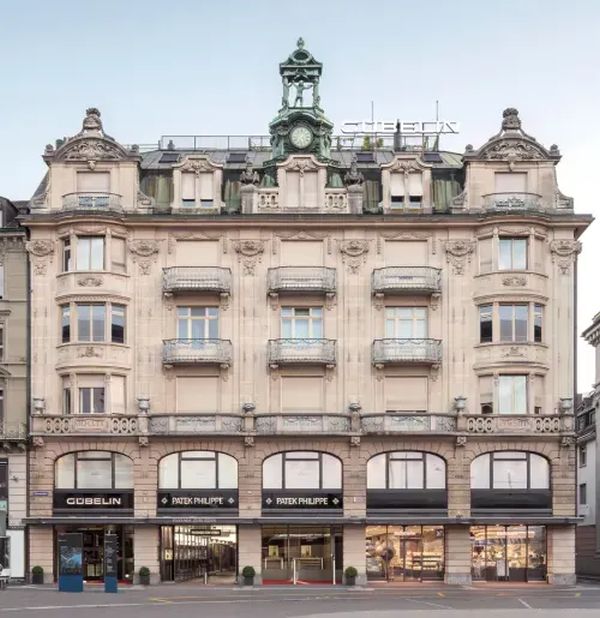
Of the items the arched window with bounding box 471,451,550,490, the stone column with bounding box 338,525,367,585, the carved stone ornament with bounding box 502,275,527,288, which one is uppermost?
the carved stone ornament with bounding box 502,275,527,288

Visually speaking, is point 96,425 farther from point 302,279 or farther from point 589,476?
point 589,476

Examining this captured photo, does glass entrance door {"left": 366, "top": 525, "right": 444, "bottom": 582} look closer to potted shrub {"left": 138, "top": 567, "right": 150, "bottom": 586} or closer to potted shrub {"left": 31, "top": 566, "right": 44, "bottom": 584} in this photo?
potted shrub {"left": 138, "top": 567, "right": 150, "bottom": 586}

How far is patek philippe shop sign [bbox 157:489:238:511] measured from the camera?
235ft

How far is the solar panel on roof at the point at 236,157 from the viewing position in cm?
8022

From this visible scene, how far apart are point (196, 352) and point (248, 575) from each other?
40.2 ft

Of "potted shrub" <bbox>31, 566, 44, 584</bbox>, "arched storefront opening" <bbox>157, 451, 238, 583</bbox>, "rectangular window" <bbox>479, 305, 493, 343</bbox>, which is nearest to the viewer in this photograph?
"potted shrub" <bbox>31, 566, 44, 584</bbox>

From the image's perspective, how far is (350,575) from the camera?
69.9 m

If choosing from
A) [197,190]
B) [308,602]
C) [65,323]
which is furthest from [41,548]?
[197,190]

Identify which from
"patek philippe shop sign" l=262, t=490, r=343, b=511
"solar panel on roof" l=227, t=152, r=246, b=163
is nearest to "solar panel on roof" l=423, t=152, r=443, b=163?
"solar panel on roof" l=227, t=152, r=246, b=163

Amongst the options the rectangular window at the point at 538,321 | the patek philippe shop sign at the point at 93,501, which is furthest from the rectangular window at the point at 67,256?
the rectangular window at the point at 538,321

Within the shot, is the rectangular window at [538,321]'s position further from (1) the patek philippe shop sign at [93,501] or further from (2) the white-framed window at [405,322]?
(1) the patek philippe shop sign at [93,501]

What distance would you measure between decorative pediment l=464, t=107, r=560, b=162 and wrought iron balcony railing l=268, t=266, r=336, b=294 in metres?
10.3

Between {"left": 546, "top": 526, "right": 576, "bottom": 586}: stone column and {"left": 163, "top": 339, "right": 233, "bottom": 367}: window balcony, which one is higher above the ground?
{"left": 163, "top": 339, "right": 233, "bottom": 367}: window balcony

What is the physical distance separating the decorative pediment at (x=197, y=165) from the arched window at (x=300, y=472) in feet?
53.6
